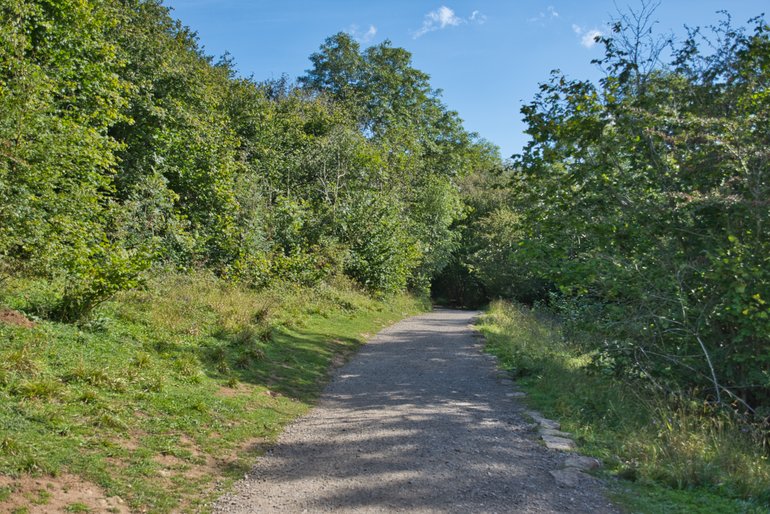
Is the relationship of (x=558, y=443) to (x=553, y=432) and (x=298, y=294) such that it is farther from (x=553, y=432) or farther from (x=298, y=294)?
(x=298, y=294)

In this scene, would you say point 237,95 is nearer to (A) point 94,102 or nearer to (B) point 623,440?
(A) point 94,102

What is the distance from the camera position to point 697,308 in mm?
8219

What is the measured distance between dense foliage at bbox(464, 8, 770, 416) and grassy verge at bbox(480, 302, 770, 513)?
50cm

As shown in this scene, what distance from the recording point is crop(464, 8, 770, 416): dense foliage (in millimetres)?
7672

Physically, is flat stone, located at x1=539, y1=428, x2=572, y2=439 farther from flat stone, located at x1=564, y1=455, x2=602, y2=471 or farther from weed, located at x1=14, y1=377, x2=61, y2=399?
weed, located at x1=14, y1=377, x2=61, y2=399

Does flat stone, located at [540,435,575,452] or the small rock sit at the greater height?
flat stone, located at [540,435,575,452]

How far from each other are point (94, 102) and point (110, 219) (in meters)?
2.96

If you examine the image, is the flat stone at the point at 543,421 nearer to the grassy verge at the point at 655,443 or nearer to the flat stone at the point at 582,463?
the grassy verge at the point at 655,443

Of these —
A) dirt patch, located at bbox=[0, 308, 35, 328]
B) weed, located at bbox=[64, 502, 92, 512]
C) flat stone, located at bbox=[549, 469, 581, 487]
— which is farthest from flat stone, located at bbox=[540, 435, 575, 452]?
dirt patch, located at bbox=[0, 308, 35, 328]

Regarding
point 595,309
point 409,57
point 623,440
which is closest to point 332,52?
point 409,57

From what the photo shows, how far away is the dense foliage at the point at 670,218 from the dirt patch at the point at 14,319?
8069 mm

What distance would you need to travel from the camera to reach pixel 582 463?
5.74 meters

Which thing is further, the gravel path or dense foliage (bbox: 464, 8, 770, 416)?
dense foliage (bbox: 464, 8, 770, 416)

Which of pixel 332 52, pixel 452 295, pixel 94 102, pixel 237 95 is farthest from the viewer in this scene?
pixel 452 295
